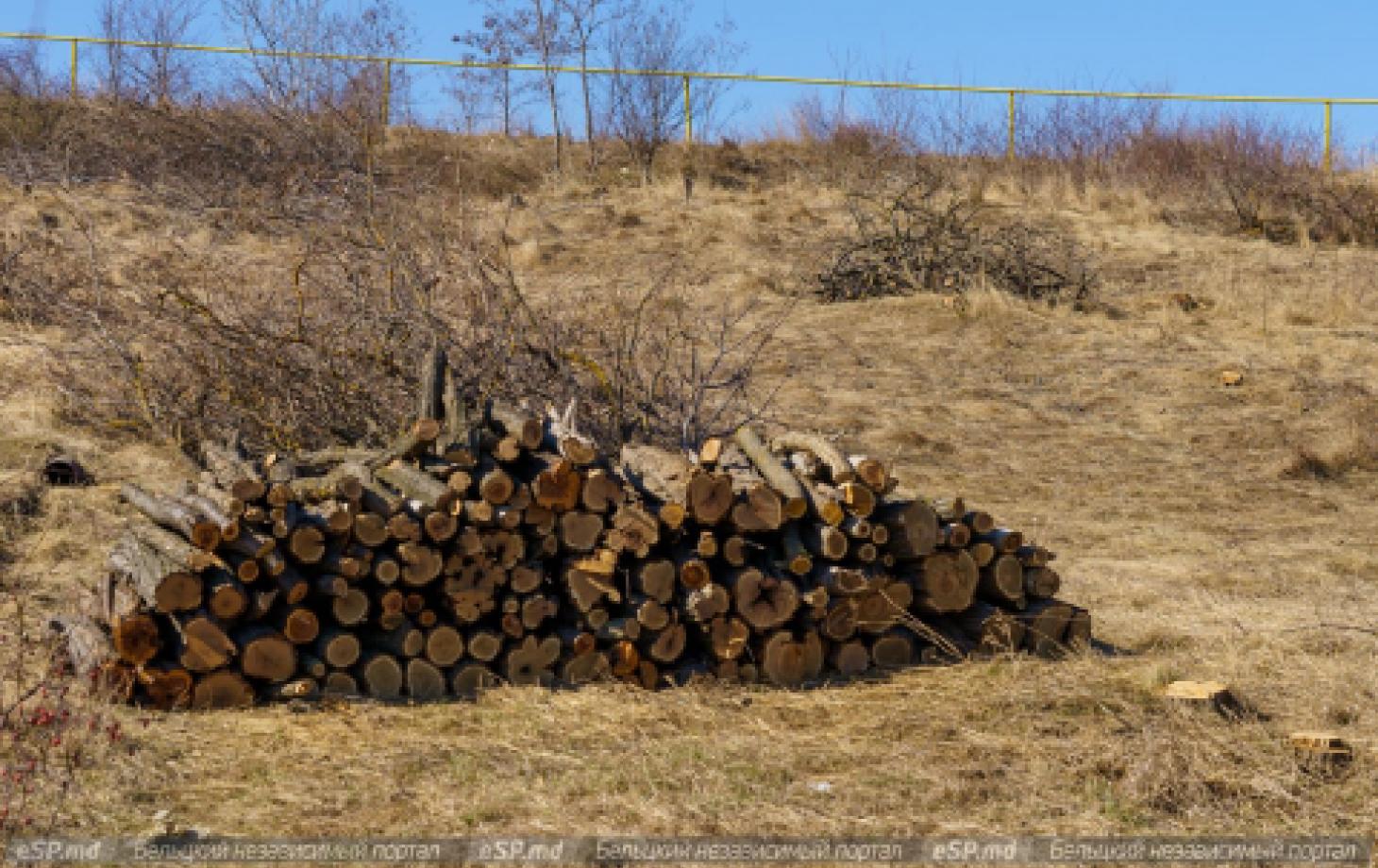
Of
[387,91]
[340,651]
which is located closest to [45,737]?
[340,651]

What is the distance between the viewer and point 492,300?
30.0 feet

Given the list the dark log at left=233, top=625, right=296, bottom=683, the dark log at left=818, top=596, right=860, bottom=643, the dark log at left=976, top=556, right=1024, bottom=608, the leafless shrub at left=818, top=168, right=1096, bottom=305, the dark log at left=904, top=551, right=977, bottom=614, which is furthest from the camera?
the leafless shrub at left=818, top=168, right=1096, bottom=305

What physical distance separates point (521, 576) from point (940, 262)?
11575 mm

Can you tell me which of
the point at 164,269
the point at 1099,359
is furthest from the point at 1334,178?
the point at 164,269

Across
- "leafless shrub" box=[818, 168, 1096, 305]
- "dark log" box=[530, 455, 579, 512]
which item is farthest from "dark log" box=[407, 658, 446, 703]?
"leafless shrub" box=[818, 168, 1096, 305]

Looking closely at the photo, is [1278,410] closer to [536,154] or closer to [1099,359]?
[1099,359]

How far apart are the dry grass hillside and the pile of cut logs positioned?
0.19 meters

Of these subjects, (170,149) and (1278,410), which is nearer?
(1278,410)

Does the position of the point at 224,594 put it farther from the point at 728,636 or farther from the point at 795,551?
the point at 795,551

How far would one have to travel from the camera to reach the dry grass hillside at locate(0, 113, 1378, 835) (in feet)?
16.5

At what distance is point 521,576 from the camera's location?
631 cm

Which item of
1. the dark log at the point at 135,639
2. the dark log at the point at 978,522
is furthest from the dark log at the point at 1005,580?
the dark log at the point at 135,639

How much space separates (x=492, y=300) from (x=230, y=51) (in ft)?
47.4

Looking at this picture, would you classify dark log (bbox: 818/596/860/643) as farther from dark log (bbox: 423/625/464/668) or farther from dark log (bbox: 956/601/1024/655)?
dark log (bbox: 423/625/464/668)
